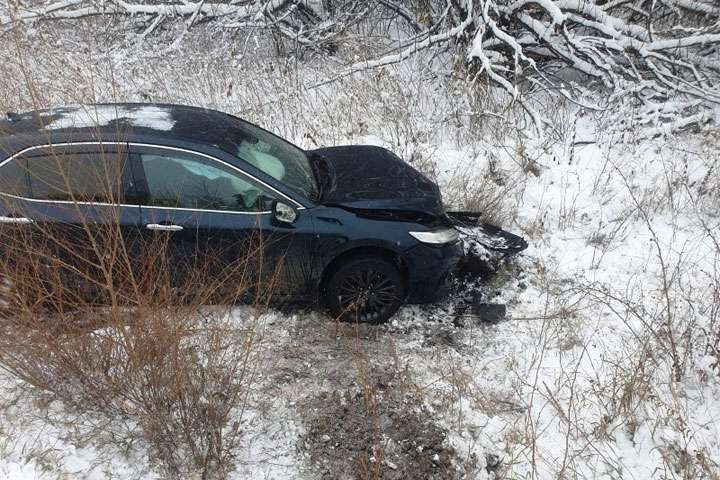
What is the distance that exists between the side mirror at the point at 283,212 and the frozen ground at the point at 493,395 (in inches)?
37.6

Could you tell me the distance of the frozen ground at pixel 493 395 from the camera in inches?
115

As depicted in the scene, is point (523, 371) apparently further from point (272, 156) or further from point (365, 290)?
point (272, 156)

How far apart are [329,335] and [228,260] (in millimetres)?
1052

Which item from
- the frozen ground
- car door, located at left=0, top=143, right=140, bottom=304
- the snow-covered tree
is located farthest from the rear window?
the snow-covered tree

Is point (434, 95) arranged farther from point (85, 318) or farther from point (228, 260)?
point (85, 318)

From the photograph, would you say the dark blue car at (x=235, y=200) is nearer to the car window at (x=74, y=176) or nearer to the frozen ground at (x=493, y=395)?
the car window at (x=74, y=176)

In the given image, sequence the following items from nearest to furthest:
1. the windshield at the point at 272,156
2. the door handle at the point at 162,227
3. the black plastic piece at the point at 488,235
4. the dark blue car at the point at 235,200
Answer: the dark blue car at the point at 235,200
the door handle at the point at 162,227
the windshield at the point at 272,156
the black plastic piece at the point at 488,235

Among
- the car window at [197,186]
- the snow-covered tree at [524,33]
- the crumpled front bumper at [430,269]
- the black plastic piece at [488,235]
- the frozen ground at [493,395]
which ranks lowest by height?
the frozen ground at [493,395]

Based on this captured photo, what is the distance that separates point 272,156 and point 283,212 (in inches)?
Answer: 25.9

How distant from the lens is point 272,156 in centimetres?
414

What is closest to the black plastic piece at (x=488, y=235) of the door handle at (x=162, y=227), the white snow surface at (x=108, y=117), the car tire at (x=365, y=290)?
the car tire at (x=365, y=290)

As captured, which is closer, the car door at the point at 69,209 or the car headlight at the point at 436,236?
the car door at the point at 69,209

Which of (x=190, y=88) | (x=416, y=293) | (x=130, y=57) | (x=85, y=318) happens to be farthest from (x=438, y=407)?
(x=130, y=57)

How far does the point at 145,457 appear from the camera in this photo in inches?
113
